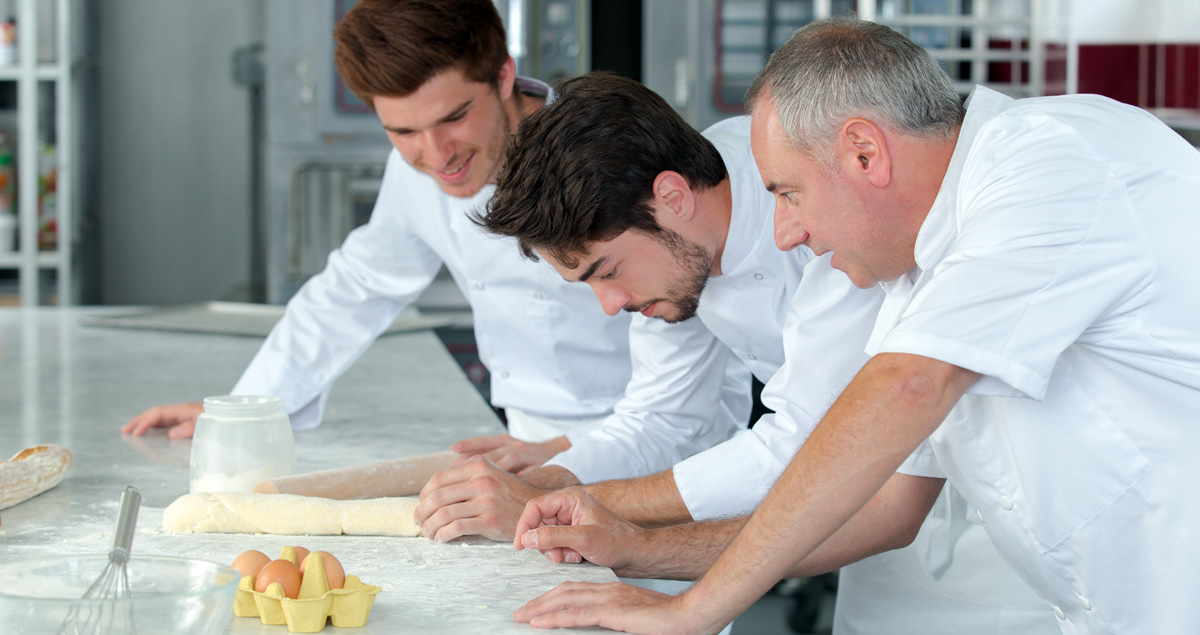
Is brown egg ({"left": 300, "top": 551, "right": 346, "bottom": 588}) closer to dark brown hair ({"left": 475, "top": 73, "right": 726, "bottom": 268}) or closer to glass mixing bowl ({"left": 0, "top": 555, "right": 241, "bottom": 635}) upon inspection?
glass mixing bowl ({"left": 0, "top": 555, "right": 241, "bottom": 635})

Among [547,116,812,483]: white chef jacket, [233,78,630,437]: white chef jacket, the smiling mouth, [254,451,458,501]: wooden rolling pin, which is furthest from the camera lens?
[233,78,630,437]: white chef jacket

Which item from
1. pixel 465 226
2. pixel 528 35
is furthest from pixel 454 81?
pixel 528 35

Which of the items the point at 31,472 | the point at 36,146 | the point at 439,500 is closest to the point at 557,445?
the point at 439,500

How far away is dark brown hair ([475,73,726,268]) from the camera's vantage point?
51.7 inches

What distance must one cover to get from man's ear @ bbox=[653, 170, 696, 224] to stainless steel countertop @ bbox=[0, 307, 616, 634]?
0.48 m

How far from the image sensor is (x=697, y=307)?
1.48 meters

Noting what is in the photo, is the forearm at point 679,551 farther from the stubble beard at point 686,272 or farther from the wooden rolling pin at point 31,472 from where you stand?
the wooden rolling pin at point 31,472

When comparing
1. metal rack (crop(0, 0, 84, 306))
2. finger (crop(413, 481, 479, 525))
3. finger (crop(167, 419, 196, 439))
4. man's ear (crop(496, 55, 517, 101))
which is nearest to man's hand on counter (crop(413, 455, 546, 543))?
finger (crop(413, 481, 479, 525))

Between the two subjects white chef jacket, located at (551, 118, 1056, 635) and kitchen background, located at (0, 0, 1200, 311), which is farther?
kitchen background, located at (0, 0, 1200, 311)

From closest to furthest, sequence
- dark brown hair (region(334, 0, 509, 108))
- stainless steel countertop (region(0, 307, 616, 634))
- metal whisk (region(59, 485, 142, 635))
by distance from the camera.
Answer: metal whisk (region(59, 485, 142, 635)) → stainless steel countertop (region(0, 307, 616, 634)) → dark brown hair (region(334, 0, 509, 108))

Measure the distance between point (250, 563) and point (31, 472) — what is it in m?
0.49

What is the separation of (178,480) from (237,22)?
3961 millimetres

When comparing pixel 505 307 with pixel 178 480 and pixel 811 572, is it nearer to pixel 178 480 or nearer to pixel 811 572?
pixel 178 480

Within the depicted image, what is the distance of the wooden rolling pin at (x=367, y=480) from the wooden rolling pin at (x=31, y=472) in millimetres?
263
